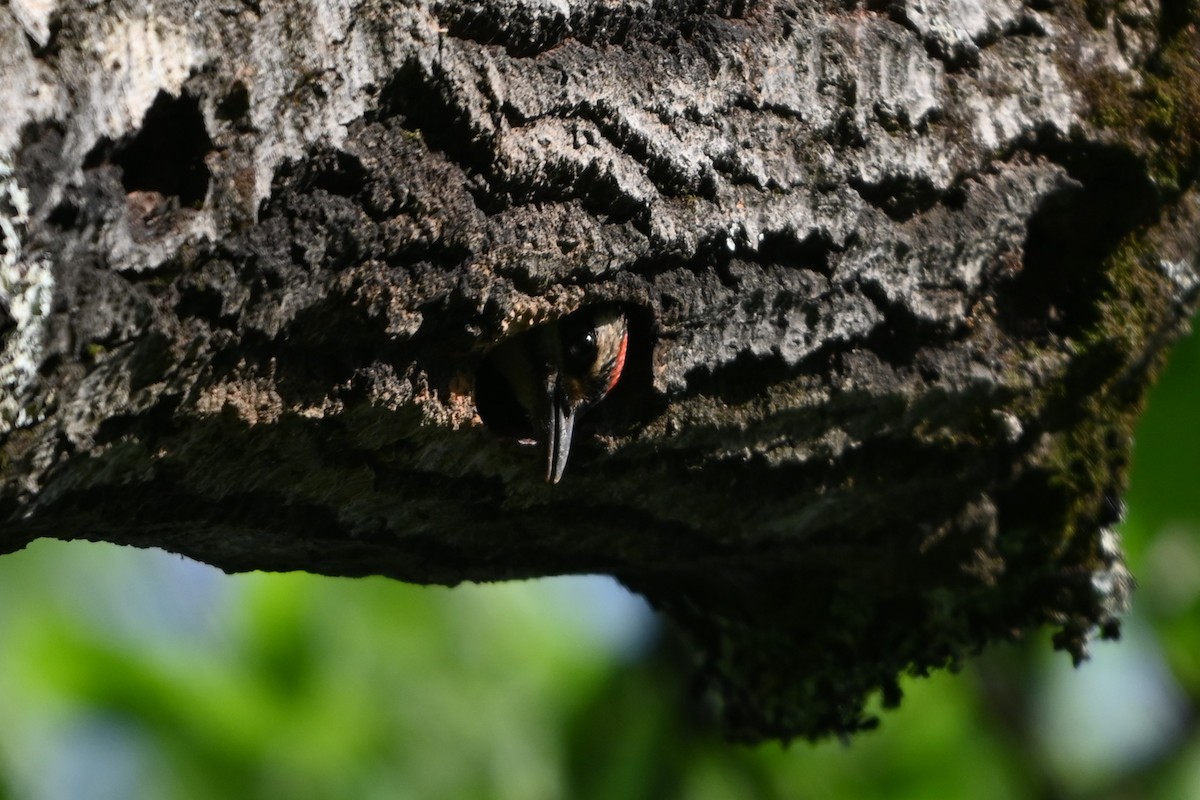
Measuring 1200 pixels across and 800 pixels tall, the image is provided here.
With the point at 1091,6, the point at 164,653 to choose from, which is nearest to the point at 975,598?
the point at 1091,6

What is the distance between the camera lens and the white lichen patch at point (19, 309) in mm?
1113

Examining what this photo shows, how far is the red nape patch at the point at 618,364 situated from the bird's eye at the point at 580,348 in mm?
44

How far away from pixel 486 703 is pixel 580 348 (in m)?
5.14

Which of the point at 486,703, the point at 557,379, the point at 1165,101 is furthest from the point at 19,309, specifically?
the point at 486,703

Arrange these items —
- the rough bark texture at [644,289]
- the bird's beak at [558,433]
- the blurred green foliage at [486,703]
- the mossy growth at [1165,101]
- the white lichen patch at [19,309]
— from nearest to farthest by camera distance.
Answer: the white lichen patch at [19,309] → the rough bark texture at [644,289] → the bird's beak at [558,433] → the mossy growth at [1165,101] → the blurred green foliage at [486,703]

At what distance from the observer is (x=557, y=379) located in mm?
1756

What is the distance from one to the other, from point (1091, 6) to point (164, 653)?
561 cm

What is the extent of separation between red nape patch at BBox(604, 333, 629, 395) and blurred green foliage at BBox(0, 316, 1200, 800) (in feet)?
11.8

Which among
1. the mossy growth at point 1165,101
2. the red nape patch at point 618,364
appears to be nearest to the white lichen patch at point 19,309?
the red nape patch at point 618,364

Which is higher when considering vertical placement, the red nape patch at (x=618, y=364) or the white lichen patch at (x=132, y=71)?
the white lichen patch at (x=132, y=71)

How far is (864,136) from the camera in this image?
197 cm

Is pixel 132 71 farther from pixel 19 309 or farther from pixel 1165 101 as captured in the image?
pixel 1165 101

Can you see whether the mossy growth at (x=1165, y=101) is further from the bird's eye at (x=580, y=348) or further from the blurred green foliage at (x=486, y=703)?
the blurred green foliage at (x=486, y=703)

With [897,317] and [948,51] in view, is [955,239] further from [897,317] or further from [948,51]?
[948,51]
